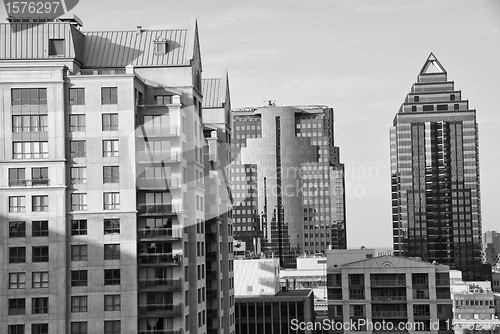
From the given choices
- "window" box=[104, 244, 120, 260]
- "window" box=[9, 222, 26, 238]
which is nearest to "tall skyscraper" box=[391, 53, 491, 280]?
"window" box=[104, 244, 120, 260]

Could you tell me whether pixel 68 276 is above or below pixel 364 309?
above

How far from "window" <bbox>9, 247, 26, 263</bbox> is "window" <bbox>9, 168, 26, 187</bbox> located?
3303mm

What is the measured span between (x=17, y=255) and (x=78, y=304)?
3963mm

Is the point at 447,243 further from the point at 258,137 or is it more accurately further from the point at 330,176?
the point at 258,137

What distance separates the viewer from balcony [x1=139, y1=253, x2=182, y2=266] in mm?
44688

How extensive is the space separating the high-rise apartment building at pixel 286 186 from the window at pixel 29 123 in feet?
398

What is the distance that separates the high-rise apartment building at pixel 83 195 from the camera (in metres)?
43.3

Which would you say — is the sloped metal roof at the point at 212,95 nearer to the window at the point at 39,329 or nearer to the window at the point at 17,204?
the window at the point at 17,204

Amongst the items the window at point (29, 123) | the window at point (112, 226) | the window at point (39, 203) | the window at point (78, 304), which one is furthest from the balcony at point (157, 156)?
the window at point (78, 304)

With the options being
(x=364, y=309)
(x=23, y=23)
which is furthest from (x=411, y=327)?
(x=23, y=23)

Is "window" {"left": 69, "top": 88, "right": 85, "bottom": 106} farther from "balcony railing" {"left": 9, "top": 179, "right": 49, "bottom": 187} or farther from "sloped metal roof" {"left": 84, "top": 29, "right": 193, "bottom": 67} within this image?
"balcony railing" {"left": 9, "top": 179, "right": 49, "bottom": 187}

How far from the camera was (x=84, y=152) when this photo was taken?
4403cm

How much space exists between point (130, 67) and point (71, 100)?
3589 mm

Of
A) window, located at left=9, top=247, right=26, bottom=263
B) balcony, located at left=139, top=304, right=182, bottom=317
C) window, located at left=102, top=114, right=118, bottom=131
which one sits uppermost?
window, located at left=102, top=114, right=118, bottom=131
